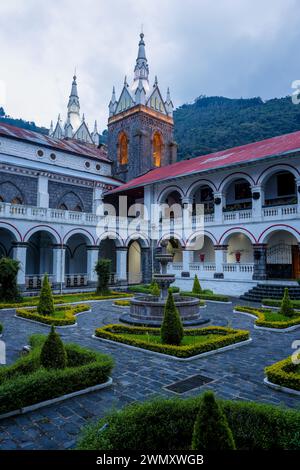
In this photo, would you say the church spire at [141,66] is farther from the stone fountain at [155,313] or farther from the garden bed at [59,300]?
the stone fountain at [155,313]

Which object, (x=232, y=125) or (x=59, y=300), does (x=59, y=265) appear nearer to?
(x=59, y=300)

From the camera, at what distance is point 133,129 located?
3503 cm

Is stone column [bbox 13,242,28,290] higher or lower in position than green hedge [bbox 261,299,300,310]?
higher

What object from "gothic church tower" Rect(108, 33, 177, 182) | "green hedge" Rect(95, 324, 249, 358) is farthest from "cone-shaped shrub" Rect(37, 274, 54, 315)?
"gothic church tower" Rect(108, 33, 177, 182)

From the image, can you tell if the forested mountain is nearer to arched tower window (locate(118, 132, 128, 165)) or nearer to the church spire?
arched tower window (locate(118, 132, 128, 165))

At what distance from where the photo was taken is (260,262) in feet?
69.8

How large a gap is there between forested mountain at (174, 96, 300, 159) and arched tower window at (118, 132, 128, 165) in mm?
10009

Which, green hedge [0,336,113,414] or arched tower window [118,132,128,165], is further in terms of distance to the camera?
arched tower window [118,132,128,165]

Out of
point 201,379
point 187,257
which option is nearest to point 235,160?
point 187,257

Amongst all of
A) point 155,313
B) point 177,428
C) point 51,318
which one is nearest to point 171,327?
point 155,313

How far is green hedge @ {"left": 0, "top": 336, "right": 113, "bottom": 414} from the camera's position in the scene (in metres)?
4.95

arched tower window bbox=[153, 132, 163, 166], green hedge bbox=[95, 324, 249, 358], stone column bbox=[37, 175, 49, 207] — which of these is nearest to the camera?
green hedge bbox=[95, 324, 249, 358]

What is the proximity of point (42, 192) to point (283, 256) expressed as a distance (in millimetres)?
18222

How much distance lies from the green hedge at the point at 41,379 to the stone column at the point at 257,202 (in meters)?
17.5
